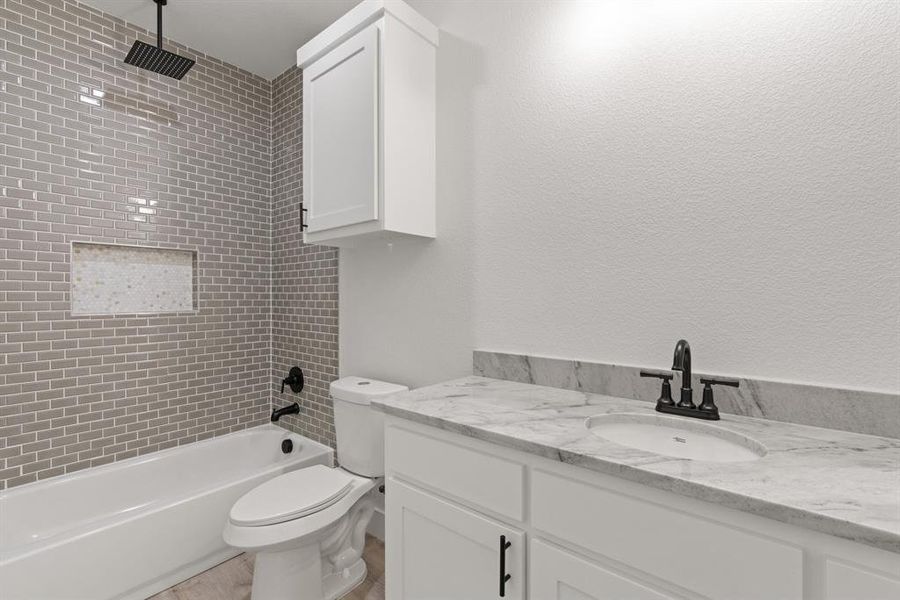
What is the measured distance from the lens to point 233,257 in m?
2.71

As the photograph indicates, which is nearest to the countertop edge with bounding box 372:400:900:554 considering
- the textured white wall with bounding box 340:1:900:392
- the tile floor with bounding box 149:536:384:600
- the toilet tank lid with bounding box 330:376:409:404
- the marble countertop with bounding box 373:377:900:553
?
the marble countertop with bounding box 373:377:900:553

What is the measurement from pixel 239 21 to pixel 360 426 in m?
2.27

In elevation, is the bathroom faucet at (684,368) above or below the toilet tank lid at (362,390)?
above

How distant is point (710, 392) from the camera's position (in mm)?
1122

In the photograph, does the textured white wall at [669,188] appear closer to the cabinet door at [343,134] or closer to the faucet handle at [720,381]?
the faucet handle at [720,381]

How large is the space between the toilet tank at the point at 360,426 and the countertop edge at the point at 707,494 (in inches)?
33.9

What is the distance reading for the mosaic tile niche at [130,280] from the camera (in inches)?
83.8

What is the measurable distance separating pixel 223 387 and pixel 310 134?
171 cm

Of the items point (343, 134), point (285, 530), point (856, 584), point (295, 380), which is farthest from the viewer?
point (295, 380)

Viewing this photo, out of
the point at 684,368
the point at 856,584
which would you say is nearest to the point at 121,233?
the point at 684,368

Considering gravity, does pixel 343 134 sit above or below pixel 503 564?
above

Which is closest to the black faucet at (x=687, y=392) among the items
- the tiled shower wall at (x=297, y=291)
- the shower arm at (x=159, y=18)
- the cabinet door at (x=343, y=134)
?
the cabinet door at (x=343, y=134)

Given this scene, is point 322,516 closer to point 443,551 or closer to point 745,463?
point 443,551

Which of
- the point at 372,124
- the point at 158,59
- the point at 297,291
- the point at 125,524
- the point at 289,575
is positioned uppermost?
the point at 158,59
